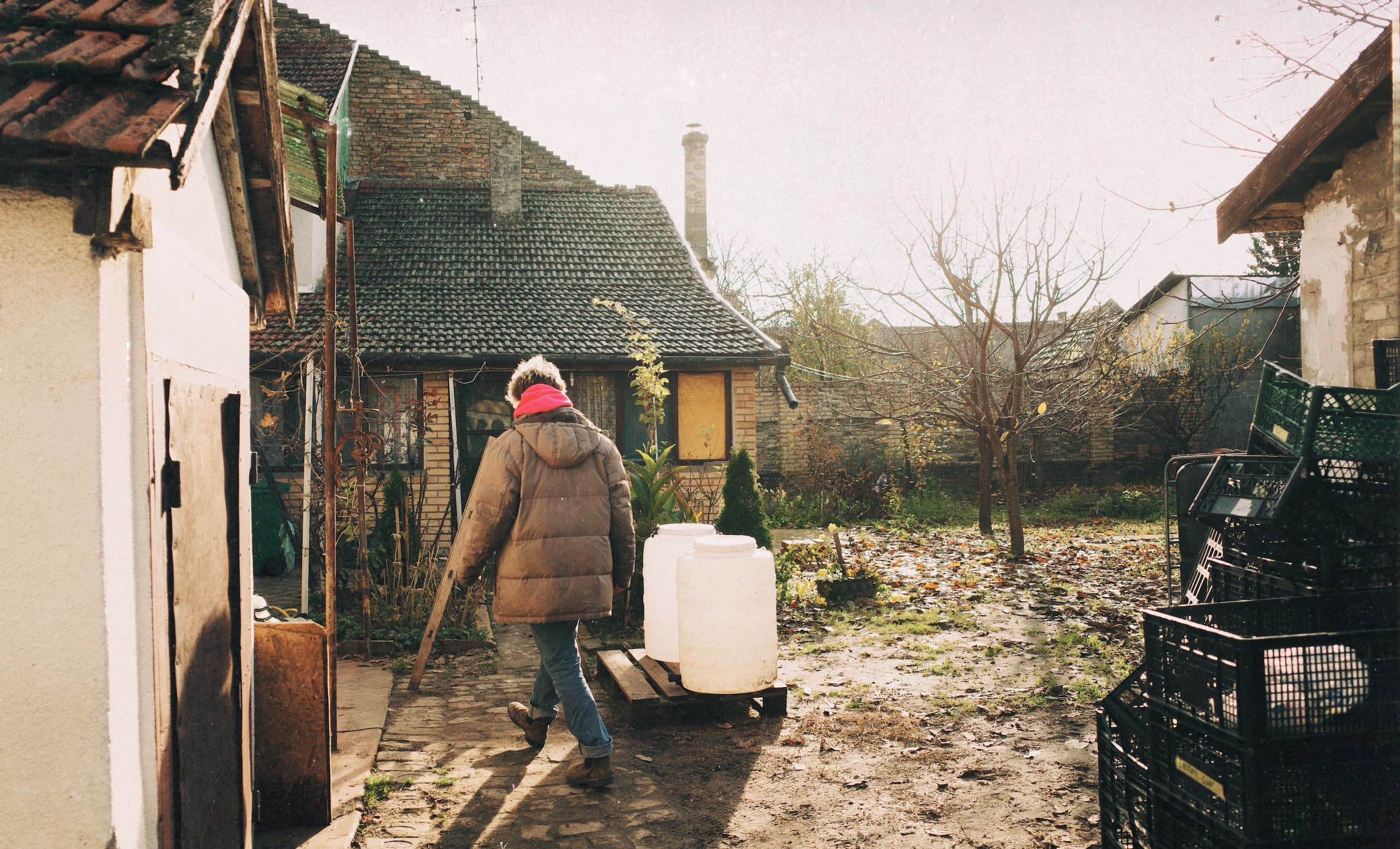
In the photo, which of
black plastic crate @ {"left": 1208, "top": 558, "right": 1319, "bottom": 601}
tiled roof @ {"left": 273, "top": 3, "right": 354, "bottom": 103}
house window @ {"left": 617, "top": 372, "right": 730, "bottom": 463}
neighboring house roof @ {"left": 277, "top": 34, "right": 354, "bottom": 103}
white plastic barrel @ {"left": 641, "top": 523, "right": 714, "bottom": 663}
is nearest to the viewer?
black plastic crate @ {"left": 1208, "top": 558, "right": 1319, "bottom": 601}

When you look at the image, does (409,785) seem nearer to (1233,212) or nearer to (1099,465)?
(1233,212)

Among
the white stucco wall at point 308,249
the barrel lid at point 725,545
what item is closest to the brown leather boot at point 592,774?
the barrel lid at point 725,545

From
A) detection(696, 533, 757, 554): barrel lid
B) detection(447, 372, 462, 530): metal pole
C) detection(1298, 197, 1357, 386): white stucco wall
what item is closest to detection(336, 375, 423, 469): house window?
detection(447, 372, 462, 530): metal pole

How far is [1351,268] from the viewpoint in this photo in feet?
19.2

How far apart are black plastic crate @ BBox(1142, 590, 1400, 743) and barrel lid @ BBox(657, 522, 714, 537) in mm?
3247

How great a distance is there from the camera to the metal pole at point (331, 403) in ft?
16.0

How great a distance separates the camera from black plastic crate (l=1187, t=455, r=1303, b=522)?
3414mm

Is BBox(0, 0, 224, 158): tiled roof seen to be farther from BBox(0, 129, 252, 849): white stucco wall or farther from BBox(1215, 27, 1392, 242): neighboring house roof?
BBox(1215, 27, 1392, 242): neighboring house roof

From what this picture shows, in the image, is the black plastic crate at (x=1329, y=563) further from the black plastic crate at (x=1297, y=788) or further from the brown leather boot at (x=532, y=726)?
the brown leather boot at (x=532, y=726)

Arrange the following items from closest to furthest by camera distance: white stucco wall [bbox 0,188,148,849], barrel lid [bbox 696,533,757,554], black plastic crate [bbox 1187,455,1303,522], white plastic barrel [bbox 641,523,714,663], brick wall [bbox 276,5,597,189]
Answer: white stucco wall [bbox 0,188,148,849], black plastic crate [bbox 1187,455,1303,522], barrel lid [bbox 696,533,757,554], white plastic barrel [bbox 641,523,714,663], brick wall [bbox 276,5,597,189]

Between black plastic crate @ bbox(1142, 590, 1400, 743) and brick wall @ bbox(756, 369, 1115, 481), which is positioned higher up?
brick wall @ bbox(756, 369, 1115, 481)

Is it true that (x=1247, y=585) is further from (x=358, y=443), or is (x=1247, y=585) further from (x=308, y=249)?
(x=308, y=249)

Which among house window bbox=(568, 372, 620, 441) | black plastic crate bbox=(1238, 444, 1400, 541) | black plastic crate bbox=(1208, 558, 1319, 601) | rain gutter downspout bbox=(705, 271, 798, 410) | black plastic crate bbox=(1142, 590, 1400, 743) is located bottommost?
black plastic crate bbox=(1142, 590, 1400, 743)

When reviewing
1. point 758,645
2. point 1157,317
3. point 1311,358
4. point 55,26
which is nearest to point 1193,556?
point 1311,358
